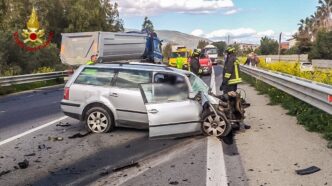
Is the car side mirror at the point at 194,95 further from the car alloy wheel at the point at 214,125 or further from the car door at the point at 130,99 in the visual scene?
the car door at the point at 130,99

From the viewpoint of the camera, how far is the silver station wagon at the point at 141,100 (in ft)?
26.6

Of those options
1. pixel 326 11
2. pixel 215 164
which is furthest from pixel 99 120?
pixel 326 11

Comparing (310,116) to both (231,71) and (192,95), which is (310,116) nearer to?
(231,71)

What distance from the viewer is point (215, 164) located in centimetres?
641

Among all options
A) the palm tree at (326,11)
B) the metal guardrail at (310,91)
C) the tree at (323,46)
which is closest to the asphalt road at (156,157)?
the metal guardrail at (310,91)

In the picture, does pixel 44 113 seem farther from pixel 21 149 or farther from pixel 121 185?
pixel 121 185

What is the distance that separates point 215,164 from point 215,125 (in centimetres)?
211

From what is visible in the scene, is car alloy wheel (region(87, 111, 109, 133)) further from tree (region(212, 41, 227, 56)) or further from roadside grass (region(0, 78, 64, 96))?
tree (region(212, 41, 227, 56))

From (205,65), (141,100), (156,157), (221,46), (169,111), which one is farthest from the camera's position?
(221,46)

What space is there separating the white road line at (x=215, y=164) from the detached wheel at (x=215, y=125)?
0.24 metres

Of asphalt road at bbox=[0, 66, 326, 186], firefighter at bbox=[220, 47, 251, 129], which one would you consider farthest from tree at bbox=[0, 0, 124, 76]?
asphalt road at bbox=[0, 66, 326, 186]

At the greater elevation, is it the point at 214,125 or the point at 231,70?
the point at 231,70

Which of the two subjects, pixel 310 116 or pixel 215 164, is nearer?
pixel 215 164

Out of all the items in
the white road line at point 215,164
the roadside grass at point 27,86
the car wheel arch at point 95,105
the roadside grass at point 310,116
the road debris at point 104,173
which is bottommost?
the roadside grass at point 27,86
